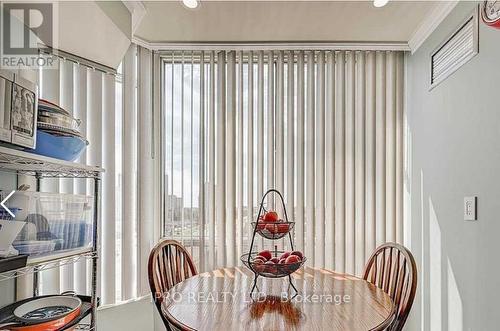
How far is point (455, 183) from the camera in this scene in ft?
6.52

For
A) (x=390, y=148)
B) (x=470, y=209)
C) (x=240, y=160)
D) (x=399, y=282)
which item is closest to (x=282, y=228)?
(x=399, y=282)

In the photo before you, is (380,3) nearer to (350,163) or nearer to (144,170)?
(350,163)

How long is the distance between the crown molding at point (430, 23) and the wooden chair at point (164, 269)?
2.15 m

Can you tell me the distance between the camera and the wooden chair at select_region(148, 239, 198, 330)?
5.84 feet

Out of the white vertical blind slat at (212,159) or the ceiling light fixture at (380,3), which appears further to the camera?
the white vertical blind slat at (212,159)

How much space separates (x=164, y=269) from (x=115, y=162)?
3.06ft

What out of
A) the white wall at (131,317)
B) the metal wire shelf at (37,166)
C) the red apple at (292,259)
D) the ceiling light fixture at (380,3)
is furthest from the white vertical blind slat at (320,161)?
the metal wire shelf at (37,166)

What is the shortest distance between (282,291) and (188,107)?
163 cm

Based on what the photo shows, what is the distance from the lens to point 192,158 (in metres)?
2.74

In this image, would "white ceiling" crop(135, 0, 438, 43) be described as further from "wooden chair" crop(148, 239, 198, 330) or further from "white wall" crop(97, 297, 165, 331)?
"white wall" crop(97, 297, 165, 331)

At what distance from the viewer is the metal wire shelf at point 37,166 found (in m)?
1.19

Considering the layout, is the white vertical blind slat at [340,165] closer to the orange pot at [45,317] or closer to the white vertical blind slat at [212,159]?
the white vertical blind slat at [212,159]

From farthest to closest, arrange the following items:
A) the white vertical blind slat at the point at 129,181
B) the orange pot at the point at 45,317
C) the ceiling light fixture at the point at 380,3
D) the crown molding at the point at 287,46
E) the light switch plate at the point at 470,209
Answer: the crown molding at the point at 287,46
the white vertical blind slat at the point at 129,181
the ceiling light fixture at the point at 380,3
the light switch plate at the point at 470,209
the orange pot at the point at 45,317

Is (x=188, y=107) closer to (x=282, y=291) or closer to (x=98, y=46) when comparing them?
(x=98, y=46)
